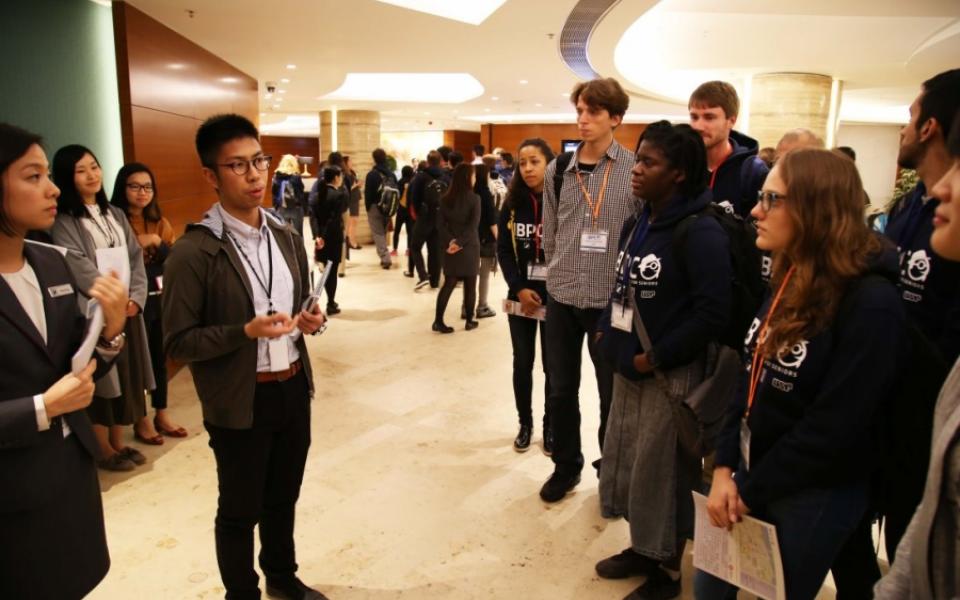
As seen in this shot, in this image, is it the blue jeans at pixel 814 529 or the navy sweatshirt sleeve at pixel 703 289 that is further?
the navy sweatshirt sleeve at pixel 703 289

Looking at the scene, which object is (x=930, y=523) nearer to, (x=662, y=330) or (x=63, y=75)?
(x=662, y=330)

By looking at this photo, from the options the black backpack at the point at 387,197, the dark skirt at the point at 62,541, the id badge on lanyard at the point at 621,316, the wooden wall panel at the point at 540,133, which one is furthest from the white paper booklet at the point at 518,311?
the wooden wall panel at the point at 540,133

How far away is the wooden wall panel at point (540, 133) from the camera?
21.4 metres

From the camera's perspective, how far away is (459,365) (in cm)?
519

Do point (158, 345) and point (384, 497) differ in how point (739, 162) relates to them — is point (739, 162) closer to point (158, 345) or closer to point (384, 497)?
point (384, 497)

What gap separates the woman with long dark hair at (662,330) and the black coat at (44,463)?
1616mm

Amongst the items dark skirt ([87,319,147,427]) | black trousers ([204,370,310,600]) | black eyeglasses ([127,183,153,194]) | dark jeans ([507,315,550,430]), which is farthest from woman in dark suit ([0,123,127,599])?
black eyeglasses ([127,183,153,194])

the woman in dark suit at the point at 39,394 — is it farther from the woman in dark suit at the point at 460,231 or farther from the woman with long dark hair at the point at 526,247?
the woman in dark suit at the point at 460,231

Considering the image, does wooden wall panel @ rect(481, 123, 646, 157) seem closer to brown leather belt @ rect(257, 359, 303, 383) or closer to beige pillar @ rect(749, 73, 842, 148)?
beige pillar @ rect(749, 73, 842, 148)

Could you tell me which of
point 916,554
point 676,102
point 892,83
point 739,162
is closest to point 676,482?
point 916,554

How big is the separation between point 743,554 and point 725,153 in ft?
5.74

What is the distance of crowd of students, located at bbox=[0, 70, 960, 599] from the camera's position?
56.6 inches

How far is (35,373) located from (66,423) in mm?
162

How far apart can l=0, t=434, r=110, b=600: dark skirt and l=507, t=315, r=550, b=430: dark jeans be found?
2182mm
